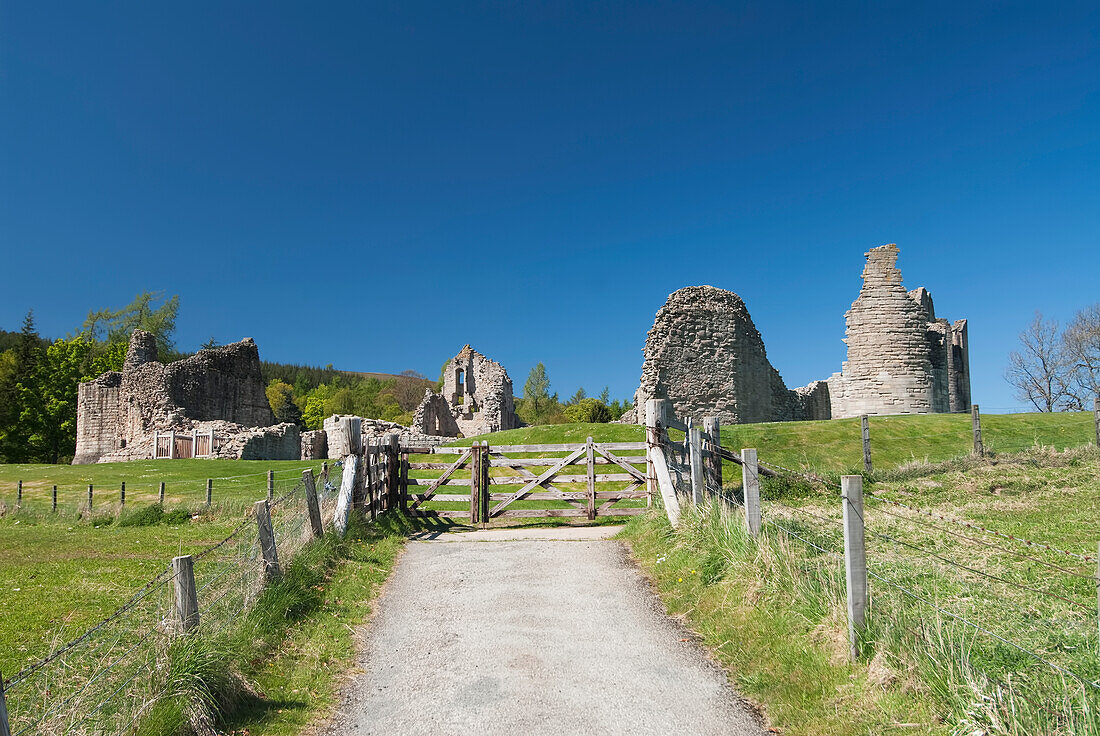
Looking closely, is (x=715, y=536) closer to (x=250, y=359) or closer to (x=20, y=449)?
(x=250, y=359)

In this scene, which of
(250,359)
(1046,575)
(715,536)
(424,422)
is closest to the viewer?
Result: (1046,575)

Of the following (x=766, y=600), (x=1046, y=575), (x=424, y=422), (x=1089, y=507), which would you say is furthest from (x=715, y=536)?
(x=424, y=422)

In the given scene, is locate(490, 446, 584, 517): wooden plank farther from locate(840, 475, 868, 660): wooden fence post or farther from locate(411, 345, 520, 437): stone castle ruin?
locate(411, 345, 520, 437): stone castle ruin

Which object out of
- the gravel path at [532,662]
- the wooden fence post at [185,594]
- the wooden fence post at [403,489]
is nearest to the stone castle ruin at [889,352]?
the wooden fence post at [403,489]

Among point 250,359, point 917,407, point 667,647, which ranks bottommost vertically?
point 667,647

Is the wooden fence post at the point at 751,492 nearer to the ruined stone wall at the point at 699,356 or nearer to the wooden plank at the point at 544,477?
the wooden plank at the point at 544,477

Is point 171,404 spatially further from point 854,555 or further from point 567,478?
point 854,555

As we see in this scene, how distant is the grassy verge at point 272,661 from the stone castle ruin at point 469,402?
4030 cm

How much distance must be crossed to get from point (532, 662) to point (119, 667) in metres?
3.11

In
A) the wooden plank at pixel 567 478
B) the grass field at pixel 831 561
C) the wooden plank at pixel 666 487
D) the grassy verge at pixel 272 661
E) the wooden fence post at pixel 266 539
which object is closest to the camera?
the grassy verge at pixel 272 661

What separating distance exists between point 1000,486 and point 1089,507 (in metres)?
2.83

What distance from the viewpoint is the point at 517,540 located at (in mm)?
12172

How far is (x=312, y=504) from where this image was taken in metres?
9.76

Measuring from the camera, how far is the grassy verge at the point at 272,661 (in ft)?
15.2
